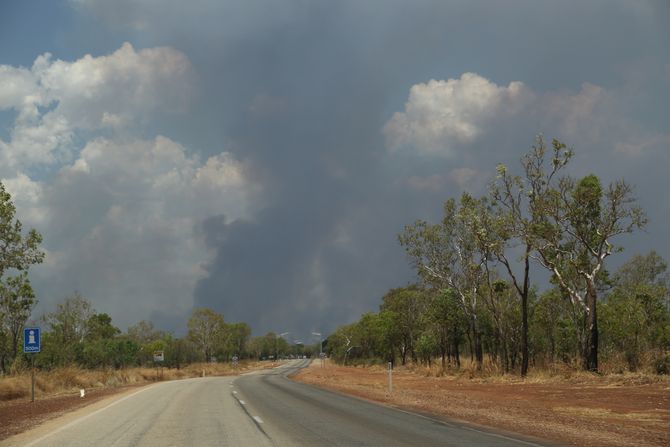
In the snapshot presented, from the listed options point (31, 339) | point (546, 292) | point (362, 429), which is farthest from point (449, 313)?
point (362, 429)

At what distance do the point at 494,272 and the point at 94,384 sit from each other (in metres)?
35.9

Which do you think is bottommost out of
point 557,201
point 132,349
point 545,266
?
point 132,349

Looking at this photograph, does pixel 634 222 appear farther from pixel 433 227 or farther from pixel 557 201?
pixel 433 227

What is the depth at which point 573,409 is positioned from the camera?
2206 cm

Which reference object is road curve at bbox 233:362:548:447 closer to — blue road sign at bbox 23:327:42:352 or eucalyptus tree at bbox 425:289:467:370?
blue road sign at bbox 23:327:42:352

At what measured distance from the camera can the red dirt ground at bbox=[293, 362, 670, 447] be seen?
15242mm

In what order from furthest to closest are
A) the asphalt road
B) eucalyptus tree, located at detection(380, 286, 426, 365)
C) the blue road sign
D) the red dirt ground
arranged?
eucalyptus tree, located at detection(380, 286, 426, 365)
the blue road sign
the red dirt ground
the asphalt road

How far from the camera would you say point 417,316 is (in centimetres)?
8594

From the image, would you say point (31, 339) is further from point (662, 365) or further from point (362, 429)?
point (662, 365)

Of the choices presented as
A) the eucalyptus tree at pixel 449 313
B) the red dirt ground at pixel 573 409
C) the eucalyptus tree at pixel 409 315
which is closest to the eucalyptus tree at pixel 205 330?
the eucalyptus tree at pixel 409 315

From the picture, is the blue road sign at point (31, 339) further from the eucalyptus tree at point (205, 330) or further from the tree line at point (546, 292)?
the eucalyptus tree at point (205, 330)

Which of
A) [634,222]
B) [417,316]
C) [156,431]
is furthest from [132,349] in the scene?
[156,431]

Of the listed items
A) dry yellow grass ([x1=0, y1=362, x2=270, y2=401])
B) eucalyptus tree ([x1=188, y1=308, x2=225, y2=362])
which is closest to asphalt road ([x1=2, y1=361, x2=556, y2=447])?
dry yellow grass ([x1=0, y1=362, x2=270, y2=401])

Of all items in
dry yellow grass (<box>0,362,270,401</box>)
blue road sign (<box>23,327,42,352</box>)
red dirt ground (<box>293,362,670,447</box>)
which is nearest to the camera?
red dirt ground (<box>293,362,670,447</box>)
